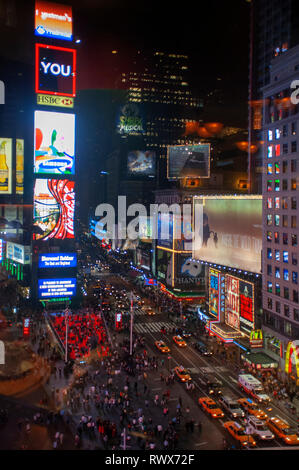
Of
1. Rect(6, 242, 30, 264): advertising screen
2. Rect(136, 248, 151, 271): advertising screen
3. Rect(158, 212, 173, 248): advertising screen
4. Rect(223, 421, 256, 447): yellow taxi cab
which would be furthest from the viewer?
Rect(136, 248, 151, 271): advertising screen

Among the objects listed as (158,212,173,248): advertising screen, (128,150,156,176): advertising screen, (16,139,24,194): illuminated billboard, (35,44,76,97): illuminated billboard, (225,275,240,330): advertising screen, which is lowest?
(225,275,240,330): advertising screen

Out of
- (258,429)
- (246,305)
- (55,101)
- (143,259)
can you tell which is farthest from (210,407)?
(143,259)

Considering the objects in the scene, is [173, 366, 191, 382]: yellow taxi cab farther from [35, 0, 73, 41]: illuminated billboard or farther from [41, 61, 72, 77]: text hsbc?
[35, 0, 73, 41]: illuminated billboard

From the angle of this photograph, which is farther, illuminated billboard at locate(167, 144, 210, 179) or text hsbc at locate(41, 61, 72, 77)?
illuminated billboard at locate(167, 144, 210, 179)

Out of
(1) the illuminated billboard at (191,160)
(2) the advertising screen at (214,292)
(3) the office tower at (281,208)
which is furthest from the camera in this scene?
(1) the illuminated billboard at (191,160)

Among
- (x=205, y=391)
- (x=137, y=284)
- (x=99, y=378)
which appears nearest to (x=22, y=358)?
(x=99, y=378)

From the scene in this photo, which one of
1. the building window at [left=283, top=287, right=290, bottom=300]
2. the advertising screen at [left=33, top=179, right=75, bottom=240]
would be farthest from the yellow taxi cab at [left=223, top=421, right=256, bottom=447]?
the advertising screen at [left=33, top=179, right=75, bottom=240]

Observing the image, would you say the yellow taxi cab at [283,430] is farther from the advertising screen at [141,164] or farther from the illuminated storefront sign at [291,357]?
the advertising screen at [141,164]

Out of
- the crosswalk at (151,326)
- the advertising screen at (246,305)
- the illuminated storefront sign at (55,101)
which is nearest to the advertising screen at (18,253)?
the illuminated storefront sign at (55,101)
